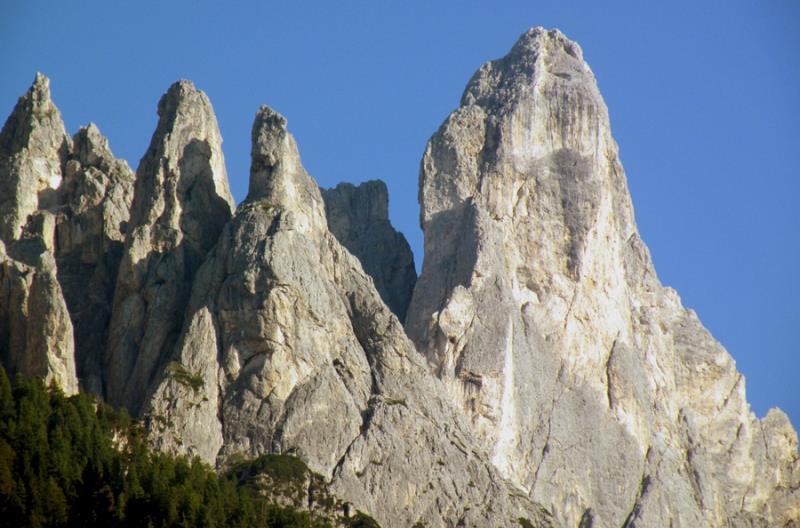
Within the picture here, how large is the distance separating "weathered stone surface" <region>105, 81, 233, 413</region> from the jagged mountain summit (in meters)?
0.15

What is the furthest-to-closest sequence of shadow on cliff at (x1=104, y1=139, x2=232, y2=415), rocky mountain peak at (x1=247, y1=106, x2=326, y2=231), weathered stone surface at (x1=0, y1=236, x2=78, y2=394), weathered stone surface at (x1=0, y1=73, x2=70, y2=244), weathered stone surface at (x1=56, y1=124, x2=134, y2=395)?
1. weathered stone surface at (x1=0, y1=73, x2=70, y2=244)
2. rocky mountain peak at (x1=247, y1=106, x2=326, y2=231)
3. weathered stone surface at (x1=56, y1=124, x2=134, y2=395)
4. shadow on cliff at (x1=104, y1=139, x2=232, y2=415)
5. weathered stone surface at (x1=0, y1=236, x2=78, y2=394)

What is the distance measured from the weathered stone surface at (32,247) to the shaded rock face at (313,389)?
7328 mm

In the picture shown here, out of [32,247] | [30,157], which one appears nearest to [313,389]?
[32,247]

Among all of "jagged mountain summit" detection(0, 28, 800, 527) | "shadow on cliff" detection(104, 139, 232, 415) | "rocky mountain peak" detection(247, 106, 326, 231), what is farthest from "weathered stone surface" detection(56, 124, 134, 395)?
"rocky mountain peak" detection(247, 106, 326, 231)

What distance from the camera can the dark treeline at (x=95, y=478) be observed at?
6358 inches

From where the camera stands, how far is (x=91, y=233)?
188 metres

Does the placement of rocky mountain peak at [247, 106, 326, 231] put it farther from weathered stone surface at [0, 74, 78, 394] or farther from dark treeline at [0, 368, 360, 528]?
dark treeline at [0, 368, 360, 528]

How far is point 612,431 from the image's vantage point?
19650cm

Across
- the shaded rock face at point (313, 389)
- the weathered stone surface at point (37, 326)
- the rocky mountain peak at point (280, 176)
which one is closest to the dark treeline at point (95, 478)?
the weathered stone surface at point (37, 326)

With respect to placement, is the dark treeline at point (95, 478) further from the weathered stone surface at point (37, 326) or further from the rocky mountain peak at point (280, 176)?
the rocky mountain peak at point (280, 176)

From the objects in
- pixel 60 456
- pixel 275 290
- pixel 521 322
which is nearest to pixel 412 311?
pixel 521 322


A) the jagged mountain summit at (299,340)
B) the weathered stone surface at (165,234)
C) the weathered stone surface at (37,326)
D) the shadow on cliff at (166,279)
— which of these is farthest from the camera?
the weathered stone surface at (165,234)

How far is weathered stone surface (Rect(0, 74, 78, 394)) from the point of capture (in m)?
173

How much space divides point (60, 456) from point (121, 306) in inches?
775
